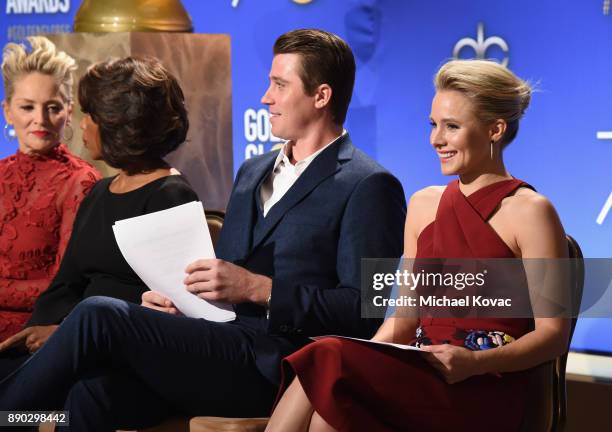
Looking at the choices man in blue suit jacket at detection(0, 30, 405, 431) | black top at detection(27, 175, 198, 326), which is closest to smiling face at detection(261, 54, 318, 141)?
man in blue suit jacket at detection(0, 30, 405, 431)

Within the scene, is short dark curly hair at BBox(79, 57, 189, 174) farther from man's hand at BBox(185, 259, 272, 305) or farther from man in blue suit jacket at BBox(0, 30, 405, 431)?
man's hand at BBox(185, 259, 272, 305)

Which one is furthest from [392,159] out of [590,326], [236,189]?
[236,189]

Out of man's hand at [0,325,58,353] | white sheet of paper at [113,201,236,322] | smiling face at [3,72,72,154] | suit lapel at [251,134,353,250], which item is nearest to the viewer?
white sheet of paper at [113,201,236,322]

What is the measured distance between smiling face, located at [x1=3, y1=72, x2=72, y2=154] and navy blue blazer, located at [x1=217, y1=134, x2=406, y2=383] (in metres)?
0.99

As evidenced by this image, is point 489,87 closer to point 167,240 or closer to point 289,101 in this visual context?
point 289,101

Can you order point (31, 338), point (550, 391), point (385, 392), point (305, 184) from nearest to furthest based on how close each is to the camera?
point (385, 392) < point (550, 391) < point (305, 184) < point (31, 338)

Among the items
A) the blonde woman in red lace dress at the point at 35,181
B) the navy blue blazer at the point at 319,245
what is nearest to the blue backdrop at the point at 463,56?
the blonde woman in red lace dress at the point at 35,181

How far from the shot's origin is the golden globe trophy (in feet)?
12.5

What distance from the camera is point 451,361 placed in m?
2.23

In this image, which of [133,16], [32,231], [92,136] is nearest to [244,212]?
[92,136]

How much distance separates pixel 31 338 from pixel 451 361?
4.63 ft

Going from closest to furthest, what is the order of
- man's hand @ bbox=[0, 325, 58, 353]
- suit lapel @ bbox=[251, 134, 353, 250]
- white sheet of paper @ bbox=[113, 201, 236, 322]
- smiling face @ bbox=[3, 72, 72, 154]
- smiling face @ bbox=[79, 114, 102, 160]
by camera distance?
white sheet of paper @ bbox=[113, 201, 236, 322] → suit lapel @ bbox=[251, 134, 353, 250] → man's hand @ bbox=[0, 325, 58, 353] → smiling face @ bbox=[79, 114, 102, 160] → smiling face @ bbox=[3, 72, 72, 154]

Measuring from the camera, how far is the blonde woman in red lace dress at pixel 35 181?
132 inches

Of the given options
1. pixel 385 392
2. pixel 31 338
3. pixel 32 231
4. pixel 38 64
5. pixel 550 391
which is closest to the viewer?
pixel 385 392
